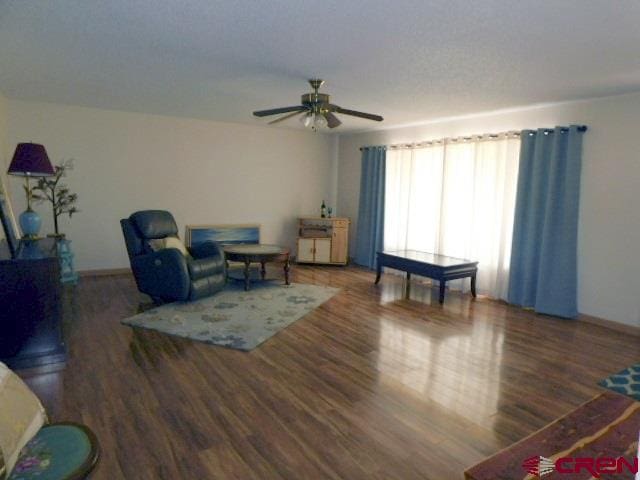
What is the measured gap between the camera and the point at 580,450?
5.03 ft

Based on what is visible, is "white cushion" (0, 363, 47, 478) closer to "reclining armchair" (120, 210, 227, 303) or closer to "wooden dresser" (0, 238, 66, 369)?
"wooden dresser" (0, 238, 66, 369)

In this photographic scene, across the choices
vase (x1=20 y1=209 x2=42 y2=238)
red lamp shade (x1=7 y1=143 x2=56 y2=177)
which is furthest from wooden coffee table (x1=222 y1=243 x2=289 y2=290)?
red lamp shade (x1=7 y1=143 x2=56 y2=177)

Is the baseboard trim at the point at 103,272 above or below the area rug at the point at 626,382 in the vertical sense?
above

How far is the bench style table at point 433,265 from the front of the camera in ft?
15.0

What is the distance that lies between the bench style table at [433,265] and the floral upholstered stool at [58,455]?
386cm

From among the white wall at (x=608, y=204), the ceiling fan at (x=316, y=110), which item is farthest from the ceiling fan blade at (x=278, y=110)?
the white wall at (x=608, y=204)

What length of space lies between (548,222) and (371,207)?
288cm

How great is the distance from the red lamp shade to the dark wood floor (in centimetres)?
141

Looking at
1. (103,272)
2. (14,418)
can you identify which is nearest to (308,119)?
(14,418)

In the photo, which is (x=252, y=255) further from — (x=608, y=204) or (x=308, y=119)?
(x=608, y=204)

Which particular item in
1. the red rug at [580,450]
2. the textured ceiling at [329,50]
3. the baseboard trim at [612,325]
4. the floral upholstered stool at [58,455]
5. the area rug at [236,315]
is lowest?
the area rug at [236,315]

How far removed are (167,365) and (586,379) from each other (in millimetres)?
3042

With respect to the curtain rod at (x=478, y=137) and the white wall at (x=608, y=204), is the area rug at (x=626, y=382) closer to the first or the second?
the white wall at (x=608, y=204)

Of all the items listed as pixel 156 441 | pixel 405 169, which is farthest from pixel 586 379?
pixel 405 169
